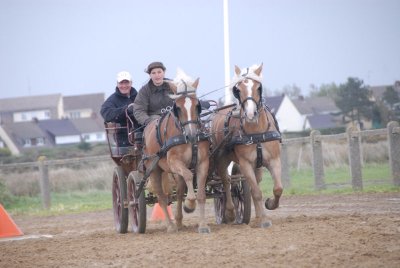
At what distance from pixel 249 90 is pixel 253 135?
0.65 metres

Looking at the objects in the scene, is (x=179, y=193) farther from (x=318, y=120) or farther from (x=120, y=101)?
(x=318, y=120)

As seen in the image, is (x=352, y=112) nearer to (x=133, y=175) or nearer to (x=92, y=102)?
(x=133, y=175)

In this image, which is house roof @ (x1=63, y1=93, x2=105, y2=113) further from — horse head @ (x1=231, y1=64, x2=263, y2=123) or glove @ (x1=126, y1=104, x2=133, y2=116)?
horse head @ (x1=231, y1=64, x2=263, y2=123)

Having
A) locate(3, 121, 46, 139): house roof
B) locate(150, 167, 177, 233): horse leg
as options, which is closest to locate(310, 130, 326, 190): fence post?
locate(150, 167, 177, 233): horse leg

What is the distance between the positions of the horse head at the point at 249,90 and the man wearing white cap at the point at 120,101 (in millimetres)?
2524

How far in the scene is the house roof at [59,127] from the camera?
313 feet

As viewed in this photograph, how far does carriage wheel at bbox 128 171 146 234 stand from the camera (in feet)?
40.0

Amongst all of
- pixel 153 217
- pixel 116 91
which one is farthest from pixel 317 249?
pixel 153 217

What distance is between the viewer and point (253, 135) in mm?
11188

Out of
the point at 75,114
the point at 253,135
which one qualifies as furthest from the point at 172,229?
the point at 75,114

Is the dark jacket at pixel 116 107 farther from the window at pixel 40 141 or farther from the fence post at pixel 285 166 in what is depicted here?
the window at pixel 40 141

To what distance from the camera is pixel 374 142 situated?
2631 cm

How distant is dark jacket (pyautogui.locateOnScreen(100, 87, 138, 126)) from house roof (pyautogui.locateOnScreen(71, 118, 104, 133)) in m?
85.5

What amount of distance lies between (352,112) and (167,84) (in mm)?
24630
